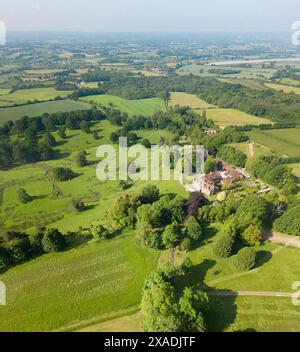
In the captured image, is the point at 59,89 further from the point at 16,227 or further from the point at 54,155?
the point at 16,227

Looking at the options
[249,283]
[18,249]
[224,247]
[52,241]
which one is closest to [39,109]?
[52,241]

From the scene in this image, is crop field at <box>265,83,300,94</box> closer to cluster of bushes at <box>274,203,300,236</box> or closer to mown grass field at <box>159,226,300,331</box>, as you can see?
cluster of bushes at <box>274,203,300,236</box>

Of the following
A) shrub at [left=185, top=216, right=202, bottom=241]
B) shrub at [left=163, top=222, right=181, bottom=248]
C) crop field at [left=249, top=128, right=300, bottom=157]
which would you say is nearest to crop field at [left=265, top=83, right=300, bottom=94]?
crop field at [left=249, top=128, right=300, bottom=157]
